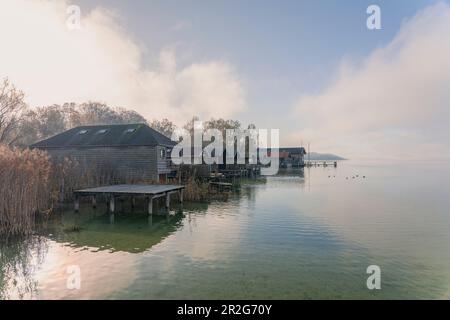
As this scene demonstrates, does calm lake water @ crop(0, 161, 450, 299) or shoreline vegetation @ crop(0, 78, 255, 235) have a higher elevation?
shoreline vegetation @ crop(0, 78, 255, 235)

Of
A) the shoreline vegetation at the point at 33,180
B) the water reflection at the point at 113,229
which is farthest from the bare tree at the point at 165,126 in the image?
the water reflection at the point at 113,229

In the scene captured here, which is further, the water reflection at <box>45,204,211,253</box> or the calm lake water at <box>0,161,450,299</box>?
the water reflection at <box>45,204,211,253</box>

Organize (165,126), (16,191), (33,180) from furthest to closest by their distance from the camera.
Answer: (165,126) → (33,180) → (16,191)

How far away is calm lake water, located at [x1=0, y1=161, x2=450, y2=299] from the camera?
6562 mm

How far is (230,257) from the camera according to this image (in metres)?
8.77

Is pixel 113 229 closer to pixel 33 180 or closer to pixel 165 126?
pixel 33 180

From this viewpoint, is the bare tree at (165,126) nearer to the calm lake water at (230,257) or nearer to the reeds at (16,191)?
the calm lake water at (230,257)

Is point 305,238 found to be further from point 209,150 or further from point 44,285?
point 209,150

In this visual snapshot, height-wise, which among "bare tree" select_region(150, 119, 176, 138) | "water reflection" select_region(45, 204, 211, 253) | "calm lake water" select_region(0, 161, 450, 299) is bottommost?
"calm lake water" select_region(0, 161, 450, 299)

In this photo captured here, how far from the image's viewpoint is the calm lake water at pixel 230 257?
6.56m

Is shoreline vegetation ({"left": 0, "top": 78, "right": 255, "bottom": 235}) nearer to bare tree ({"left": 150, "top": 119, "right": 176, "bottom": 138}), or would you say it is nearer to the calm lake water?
the calm lake water

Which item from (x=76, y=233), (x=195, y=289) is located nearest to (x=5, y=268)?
(x=76, y=233)

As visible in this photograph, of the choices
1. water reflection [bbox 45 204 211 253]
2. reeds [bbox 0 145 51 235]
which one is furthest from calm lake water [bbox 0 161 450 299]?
reeds [bbox 0 145 51 235]

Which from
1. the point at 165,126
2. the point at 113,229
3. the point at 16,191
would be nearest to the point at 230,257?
the point at 113,229
